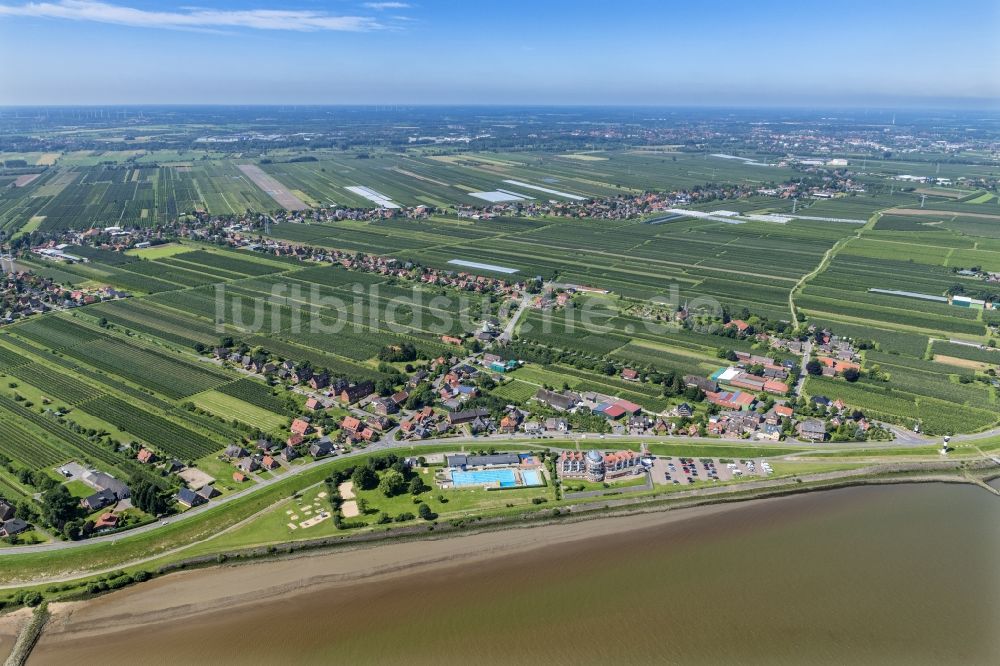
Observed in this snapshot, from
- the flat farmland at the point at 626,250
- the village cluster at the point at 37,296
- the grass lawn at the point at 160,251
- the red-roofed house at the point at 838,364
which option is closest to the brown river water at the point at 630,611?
the red-roofed house at the point at 838,364

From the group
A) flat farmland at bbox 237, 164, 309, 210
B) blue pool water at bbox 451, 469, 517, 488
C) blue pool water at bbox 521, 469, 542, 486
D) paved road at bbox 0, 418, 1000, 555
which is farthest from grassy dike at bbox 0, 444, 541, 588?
flat farmland at bbox 237, 164, 309, 210

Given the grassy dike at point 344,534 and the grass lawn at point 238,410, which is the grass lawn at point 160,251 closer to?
the grass lawn at point 238,410

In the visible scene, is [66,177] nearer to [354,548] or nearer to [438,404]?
[438,404]

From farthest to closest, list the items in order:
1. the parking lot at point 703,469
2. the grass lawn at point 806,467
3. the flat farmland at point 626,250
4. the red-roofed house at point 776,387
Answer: the flat farmland at point 626,250 → the red-roofed house at point 776,387 → the grass lawn at point 806,467 → the parking lot at point 703,469

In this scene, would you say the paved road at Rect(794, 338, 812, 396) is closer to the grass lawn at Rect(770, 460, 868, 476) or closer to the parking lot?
the grass lawn at Rect(770, 460, 868, 476)

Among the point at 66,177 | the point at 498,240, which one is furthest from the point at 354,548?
the point at 66,177

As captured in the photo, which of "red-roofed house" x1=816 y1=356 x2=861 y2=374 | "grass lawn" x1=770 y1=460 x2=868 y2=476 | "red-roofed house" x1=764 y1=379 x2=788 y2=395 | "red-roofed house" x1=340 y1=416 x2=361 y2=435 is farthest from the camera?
"red-roofed house" x1=816 y1=356 x2=861 y2=374
